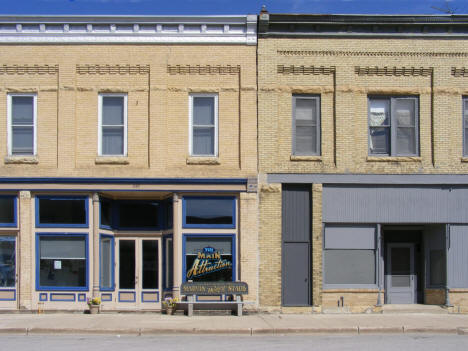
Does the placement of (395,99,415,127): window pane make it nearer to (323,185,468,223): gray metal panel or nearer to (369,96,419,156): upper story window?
(369,96,419,156): upper story window

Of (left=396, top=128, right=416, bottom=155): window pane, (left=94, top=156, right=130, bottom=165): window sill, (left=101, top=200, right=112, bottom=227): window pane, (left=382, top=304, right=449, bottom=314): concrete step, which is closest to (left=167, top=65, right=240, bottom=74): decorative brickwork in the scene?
(left=94, top=156, right=130, bottom=165): window sill

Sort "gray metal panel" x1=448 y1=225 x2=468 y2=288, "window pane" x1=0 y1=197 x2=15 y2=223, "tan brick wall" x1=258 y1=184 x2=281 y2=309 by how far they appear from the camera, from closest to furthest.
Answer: "tan brick wall" x1=258 y1=184 x2=281 y2=309
"window pane" x1=0 y1=197 x2=15 y2=223
"gray metal panel" x1=448 y1=225 x2=468 y2=288

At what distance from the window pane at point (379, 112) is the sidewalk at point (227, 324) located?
566 centimetres

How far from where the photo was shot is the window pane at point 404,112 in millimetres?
19203

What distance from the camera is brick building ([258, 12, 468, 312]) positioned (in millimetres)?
18594

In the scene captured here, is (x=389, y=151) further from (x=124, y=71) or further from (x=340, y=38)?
(x=124, y=71)

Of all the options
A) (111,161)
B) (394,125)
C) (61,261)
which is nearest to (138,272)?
(61,261)

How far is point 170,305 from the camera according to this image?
18219 millimetres

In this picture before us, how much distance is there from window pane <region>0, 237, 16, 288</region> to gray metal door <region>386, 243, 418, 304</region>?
11.1 metres

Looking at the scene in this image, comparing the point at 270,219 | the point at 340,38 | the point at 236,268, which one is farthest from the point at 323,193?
the point at 340,38

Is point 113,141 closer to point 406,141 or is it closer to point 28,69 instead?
point 28,69

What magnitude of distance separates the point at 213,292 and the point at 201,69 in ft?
21.3

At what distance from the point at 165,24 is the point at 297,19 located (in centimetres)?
389

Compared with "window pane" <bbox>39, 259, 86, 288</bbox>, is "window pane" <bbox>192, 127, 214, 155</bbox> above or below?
above
